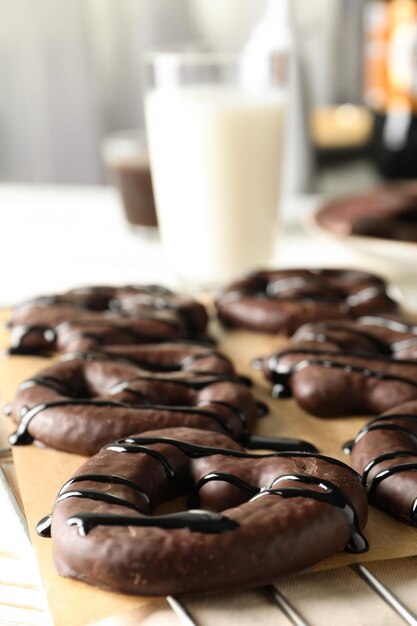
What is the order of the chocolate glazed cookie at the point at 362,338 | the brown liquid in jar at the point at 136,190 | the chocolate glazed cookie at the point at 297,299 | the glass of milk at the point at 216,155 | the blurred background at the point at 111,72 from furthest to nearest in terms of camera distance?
the blurred background at the point at 111,72 → the brown liquid in jar at the point at 136,190 → the glass of milk at the point at 216,155 → the chocolate glazed cookie at the point at 297,299 → the chocolate glazed cookie at the point at 362,338

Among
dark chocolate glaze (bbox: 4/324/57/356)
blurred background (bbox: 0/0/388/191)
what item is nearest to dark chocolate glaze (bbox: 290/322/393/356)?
dark chocolate glaze (bbox: 4/324/57/356)

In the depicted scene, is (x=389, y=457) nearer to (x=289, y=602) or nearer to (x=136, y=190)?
(x=289, y=602)

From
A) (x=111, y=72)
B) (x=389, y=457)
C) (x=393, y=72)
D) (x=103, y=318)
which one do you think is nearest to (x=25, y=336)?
(x=103, y=318)

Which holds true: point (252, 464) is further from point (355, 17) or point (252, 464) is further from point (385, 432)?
point (355, 17)

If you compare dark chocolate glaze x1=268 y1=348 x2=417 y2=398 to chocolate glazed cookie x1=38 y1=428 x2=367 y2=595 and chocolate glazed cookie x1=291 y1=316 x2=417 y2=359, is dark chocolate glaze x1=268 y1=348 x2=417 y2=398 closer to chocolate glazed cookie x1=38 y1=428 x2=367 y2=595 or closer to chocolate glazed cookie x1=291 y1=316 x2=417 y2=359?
chocolate glazed cookie x1=291 y1=316 x2=417 y2=359

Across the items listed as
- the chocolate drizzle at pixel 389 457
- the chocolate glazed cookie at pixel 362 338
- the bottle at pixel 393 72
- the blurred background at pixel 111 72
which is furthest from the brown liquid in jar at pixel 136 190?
the chocolate drizzle at pixel 389 457

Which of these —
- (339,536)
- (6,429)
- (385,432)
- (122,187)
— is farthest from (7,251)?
(339,536)

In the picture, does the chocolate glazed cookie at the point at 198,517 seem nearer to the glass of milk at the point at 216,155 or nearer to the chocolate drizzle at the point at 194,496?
the chocolate drizzle at the point at 194,496
